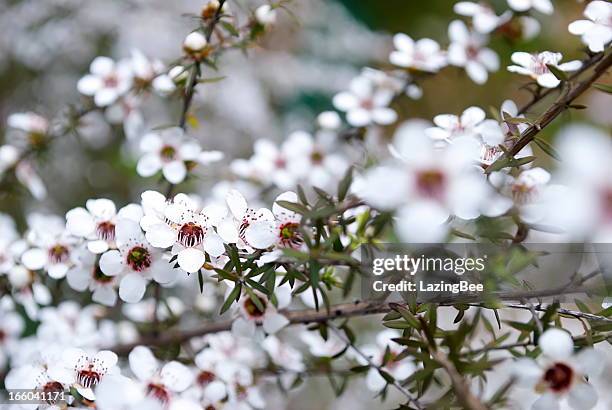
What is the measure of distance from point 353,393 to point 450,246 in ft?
2.58

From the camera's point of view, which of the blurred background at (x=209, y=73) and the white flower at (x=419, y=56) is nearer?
the white flower at (x=419, y=56)

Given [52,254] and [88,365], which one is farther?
[52,254]

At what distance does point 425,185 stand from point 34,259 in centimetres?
52

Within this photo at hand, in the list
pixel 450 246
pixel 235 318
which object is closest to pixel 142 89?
pixel 235 318

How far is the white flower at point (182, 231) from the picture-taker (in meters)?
0.58

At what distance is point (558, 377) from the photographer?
1.61 feet

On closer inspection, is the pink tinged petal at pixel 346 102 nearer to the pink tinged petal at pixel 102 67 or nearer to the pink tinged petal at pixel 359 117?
the pink tinged petal at pixel 359 117

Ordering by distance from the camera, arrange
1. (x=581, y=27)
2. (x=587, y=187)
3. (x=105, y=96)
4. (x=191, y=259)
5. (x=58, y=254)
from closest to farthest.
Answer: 1. (x=587, y=187)
2. (x=191, y=259)
3. (x=581, y=27)
4. (x=58, y=254)
5. (x=105, y=96)

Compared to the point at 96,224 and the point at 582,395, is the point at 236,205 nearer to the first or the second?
the point at 96,224

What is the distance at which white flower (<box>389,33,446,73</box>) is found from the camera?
0.96m

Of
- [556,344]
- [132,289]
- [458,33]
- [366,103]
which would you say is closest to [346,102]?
[366,103]

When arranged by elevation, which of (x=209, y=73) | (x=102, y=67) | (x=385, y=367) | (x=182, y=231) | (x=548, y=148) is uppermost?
(x=548, y=148)

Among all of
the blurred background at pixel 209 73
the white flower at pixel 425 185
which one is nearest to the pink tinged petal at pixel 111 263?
the white flower at pixel 425 185

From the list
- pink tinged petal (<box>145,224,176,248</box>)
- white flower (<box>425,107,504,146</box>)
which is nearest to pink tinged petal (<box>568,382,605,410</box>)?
white flower (<box>425,107,504,146</box>)
